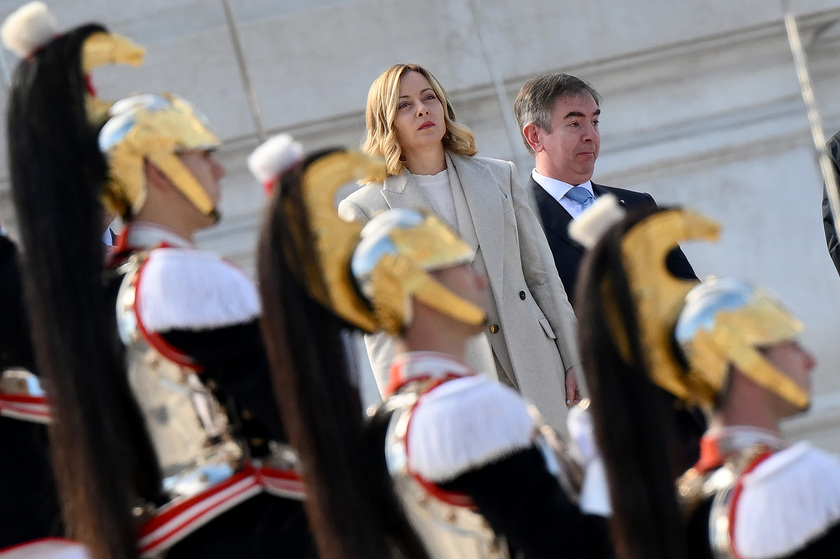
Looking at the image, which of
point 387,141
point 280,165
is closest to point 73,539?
point 280,165

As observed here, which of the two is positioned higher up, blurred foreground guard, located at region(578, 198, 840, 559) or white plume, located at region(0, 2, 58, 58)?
white plume, located at region(0, 2, 58, 58)

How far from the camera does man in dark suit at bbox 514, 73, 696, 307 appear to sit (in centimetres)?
434

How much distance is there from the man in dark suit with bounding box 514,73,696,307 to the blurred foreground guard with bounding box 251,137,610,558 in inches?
72.3

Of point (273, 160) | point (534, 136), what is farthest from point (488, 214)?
point (273, 160)

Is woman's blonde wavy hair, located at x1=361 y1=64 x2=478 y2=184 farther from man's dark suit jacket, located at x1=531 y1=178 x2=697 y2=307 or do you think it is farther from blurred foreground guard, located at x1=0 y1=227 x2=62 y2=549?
blurred foreground guard, located at x1=0 y1=227 x2=62 y2=549

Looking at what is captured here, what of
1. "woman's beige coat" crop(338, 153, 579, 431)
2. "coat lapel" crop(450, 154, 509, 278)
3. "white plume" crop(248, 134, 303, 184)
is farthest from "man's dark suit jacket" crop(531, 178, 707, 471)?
"white plume" crop(248, 134, 303, 184)

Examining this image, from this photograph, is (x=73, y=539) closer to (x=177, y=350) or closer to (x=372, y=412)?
(x=177, y=350)

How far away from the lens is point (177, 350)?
2.48 meters

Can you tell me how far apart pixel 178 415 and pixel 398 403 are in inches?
14.4

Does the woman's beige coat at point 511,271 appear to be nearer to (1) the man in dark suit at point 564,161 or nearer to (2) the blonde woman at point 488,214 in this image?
(2) the blonde woman at point 488,214

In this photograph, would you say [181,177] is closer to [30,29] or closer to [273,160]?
[273,160]

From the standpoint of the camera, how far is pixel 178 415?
2508mm

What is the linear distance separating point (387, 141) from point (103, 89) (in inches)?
94.1

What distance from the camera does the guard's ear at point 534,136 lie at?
4500mm
